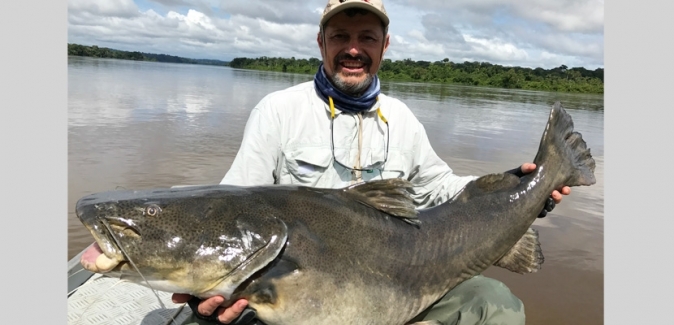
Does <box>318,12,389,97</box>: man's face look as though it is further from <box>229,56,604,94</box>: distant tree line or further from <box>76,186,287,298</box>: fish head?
<box>229,56,604,94</box>: distant tree line

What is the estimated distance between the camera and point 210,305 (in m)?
2.33

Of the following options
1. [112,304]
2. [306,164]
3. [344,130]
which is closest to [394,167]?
[344,130]

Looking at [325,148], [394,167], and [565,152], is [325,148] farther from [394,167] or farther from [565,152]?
[565,152]

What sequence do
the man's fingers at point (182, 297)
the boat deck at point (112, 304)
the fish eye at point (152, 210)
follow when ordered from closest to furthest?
the fish eye at point (152, 210)
the man's fingers at point (182, 297)
the boat deck at point (112, 304)

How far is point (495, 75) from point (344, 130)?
58.0m

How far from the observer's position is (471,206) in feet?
10.3

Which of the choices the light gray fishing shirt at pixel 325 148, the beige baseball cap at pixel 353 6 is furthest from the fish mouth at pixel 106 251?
the beige baseball cap at pixel 353 6

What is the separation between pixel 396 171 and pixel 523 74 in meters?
57.9

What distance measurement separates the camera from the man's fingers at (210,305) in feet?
7.55

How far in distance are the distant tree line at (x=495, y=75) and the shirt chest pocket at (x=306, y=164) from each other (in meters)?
50.6

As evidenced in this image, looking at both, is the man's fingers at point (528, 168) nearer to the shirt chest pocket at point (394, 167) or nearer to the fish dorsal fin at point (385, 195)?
the shirt chest pocket at point (394, 167)

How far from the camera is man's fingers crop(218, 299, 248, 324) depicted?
2.32 metres

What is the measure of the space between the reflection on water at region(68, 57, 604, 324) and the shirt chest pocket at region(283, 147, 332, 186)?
8.63ft

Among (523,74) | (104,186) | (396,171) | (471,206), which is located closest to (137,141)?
(104,186)
